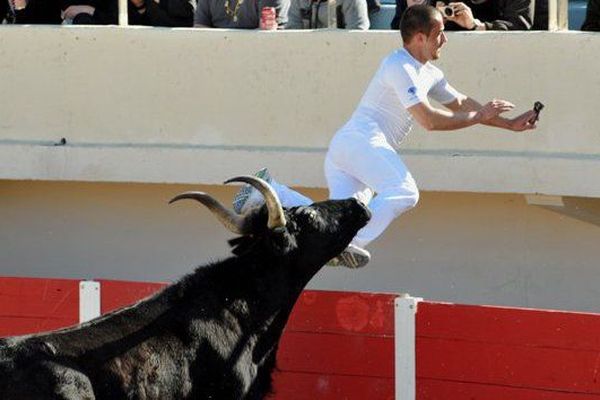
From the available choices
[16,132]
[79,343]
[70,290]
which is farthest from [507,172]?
[79,343]

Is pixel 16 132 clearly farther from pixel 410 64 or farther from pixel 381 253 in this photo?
pixel 410 64

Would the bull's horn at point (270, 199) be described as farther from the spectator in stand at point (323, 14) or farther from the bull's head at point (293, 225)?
the spectator in stand at point (323, 14)

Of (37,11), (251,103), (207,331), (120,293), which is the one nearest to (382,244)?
(251,103)

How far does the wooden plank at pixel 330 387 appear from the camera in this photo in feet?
22.9

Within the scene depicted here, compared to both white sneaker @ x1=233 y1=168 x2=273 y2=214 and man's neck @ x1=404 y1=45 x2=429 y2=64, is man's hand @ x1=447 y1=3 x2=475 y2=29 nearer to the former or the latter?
man's neck @ x1=404 y1=45 x2=429 y2=64

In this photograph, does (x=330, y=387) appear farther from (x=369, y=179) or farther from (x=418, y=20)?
(x=418, y=20)

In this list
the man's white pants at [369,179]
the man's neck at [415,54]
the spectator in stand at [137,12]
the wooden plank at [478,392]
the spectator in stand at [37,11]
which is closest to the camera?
the man's white pants at [369,179]

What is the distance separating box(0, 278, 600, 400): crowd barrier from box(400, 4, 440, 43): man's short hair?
1.32 meters

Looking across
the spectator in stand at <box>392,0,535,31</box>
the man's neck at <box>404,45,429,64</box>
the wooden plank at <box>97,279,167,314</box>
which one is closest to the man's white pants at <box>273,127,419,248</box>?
the man's neck at <box>404,45,429,64</box>

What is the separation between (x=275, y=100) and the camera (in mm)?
9008

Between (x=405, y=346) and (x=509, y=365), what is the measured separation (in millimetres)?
525

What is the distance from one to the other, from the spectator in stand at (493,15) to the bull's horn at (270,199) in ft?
9.80

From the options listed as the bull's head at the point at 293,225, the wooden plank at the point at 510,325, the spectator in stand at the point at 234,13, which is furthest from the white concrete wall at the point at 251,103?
the bull's head at the point at 293,225

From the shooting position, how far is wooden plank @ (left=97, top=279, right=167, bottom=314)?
7273 mm
